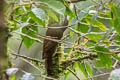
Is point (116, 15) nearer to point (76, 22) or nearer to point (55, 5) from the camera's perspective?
point (55, 5)

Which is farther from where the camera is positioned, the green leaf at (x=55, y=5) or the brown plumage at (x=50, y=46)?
the brown plumage at (x=50, y=46)

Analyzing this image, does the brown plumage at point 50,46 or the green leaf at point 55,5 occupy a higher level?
the green leaf at point 55,5

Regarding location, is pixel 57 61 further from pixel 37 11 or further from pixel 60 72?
pixel 37 11

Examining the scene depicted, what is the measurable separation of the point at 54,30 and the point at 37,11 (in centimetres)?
25

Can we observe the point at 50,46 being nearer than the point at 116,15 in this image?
No

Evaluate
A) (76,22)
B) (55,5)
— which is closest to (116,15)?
(55,5)

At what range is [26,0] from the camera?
86 centimetres

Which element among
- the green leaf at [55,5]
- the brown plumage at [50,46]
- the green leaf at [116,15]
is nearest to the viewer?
the green leaf at [116,15]

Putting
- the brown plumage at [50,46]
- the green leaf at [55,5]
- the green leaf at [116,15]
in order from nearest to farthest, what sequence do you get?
1. the green leaf at [116,15]
2. the green leaf at [55,5]
3. the brown plumage at [50,46]

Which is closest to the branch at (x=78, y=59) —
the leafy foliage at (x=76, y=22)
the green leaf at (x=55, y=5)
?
the leafy foliage at (x=76, y=22)

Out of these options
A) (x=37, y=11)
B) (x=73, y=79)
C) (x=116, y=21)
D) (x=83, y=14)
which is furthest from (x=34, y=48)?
(x=116, y=21)

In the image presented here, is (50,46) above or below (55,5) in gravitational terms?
below

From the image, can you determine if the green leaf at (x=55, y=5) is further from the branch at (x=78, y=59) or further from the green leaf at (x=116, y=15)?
the branch at (x=78, y=59)

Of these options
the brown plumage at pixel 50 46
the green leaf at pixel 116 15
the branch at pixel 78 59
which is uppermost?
the green leaf at pixel 116 15
